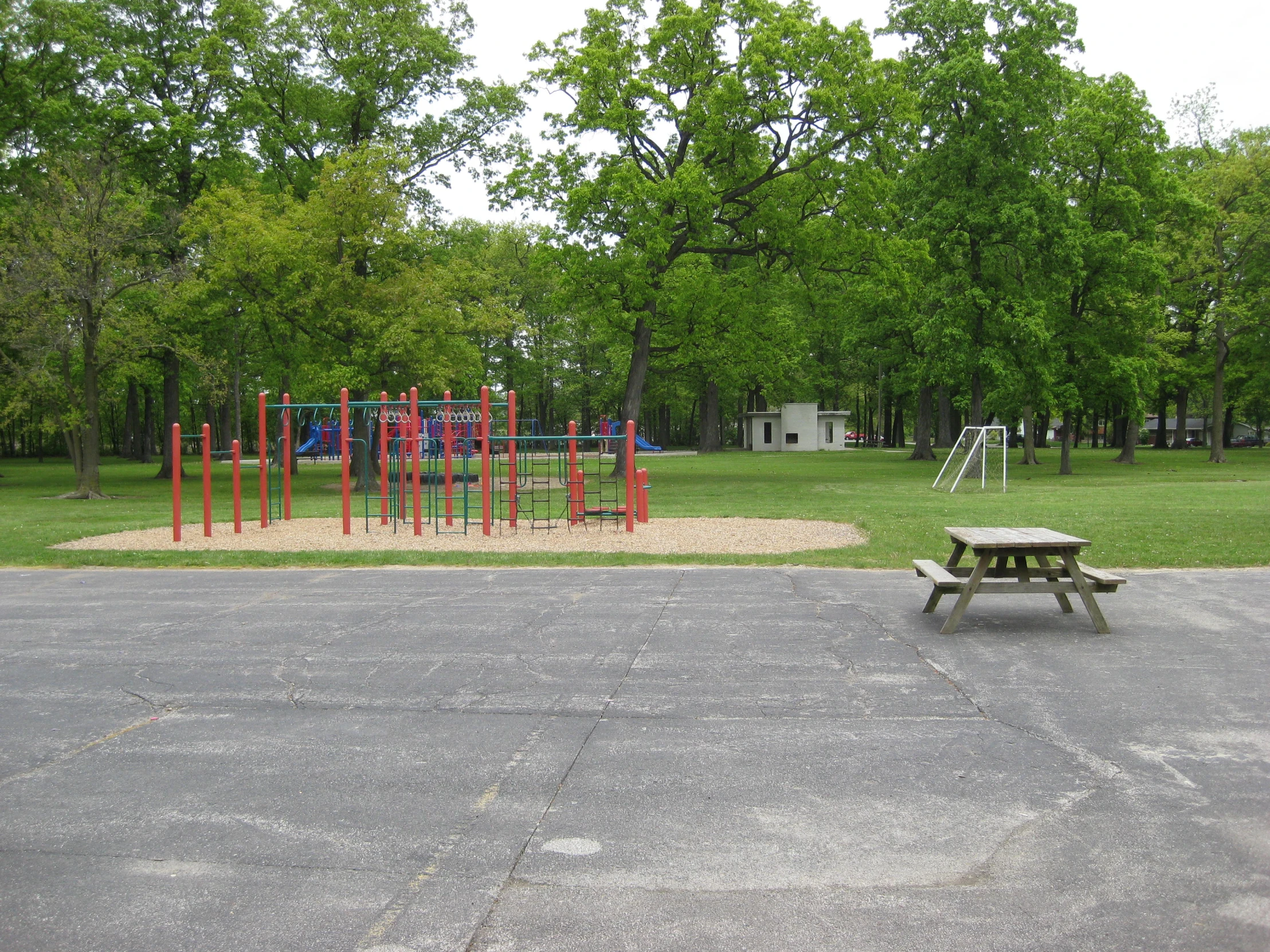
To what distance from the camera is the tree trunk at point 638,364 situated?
1099 inches

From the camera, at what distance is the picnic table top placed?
772 cm

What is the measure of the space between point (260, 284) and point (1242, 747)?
81.1 feet

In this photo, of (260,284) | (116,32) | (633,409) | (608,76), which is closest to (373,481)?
(260,284)

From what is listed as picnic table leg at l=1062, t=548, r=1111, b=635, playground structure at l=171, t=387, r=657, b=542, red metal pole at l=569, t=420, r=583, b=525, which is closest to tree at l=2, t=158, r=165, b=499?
playground structure at l=171, t=387, r=657, b=542

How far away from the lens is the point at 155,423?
2948 inches

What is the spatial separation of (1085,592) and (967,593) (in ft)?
3.18

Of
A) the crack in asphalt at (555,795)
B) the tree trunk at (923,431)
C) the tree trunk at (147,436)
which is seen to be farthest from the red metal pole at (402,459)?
the tree trunk at (147,436)

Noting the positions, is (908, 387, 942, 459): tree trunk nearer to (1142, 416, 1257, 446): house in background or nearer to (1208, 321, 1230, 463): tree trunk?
(1208, 321, 1230, 463): tree trunk

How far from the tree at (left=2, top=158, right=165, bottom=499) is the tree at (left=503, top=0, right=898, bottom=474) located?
10.6m

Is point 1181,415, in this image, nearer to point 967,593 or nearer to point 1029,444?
point 1029,444

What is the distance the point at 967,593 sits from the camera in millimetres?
7840

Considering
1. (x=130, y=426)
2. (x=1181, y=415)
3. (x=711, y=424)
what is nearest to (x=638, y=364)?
(x=711, y=424)

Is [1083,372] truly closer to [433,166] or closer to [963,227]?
[963,227]

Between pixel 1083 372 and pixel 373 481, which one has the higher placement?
pixel 1083 372
